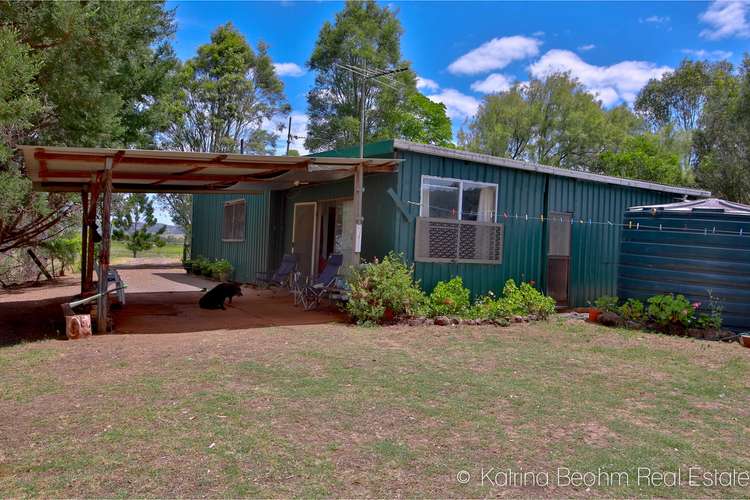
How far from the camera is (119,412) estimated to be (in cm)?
399

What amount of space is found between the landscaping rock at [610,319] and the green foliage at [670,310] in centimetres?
48

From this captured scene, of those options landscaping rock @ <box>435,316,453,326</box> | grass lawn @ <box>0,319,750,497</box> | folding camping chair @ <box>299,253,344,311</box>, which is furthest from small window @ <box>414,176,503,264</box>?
grass lawn @ <box>0,319,750,497</box>

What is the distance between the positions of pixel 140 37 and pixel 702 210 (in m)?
10.5

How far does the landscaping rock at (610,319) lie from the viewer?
28.6 feet

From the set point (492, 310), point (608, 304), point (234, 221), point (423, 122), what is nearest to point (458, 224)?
point (492, 310)

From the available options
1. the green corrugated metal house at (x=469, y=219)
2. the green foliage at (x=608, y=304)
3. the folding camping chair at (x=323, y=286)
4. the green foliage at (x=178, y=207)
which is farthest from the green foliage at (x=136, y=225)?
the green foliage at (x=608, y=304)

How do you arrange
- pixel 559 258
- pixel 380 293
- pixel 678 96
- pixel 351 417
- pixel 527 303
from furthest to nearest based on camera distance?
pixel 678 96, pixel 559 258, pixel 527 303, pixel 380 293, pixel 351 417

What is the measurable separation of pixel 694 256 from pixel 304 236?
7.08 metres

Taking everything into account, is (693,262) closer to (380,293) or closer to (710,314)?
(710,314)

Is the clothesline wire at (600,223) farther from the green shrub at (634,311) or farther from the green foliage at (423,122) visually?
the green foliage at (423,122)

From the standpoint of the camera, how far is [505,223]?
9.63m

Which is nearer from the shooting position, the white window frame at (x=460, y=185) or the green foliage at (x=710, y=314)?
the green foliage at (x=710, y=314)

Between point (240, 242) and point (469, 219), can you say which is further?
point (240, 242)

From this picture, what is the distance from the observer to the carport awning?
6.74 metres
